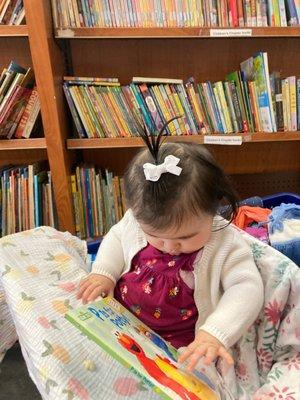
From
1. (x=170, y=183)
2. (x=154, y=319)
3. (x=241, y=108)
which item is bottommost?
(x=154, y=319)

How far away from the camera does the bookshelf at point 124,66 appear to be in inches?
47.9

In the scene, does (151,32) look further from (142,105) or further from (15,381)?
(15,381)

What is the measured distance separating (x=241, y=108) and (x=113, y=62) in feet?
1.96

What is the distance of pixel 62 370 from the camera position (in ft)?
2.14

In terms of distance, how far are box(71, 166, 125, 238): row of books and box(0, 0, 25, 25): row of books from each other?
57cm

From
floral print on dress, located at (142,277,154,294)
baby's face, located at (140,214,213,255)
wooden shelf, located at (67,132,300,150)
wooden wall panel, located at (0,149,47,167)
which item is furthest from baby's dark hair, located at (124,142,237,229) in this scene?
wooden wall panel, located at (0,149,47,167)

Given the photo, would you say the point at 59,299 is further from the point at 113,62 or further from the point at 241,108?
the point at 113,62

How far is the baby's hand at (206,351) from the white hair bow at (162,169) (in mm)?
308

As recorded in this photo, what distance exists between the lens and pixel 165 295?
0.84 meters

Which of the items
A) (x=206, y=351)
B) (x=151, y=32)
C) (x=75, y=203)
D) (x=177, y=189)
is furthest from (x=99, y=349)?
(x=151, y=32)

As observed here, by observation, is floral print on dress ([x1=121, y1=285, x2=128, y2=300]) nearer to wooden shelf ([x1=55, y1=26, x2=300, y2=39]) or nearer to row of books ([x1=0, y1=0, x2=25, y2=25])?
wooden shelf ([x1=55, y1=26, x2=300, y2=39])

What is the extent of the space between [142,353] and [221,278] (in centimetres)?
26

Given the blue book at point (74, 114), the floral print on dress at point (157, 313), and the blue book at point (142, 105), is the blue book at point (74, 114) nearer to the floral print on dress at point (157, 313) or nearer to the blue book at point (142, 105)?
the blue book at point (142, 105)

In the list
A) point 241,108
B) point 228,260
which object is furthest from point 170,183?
point 241,108
